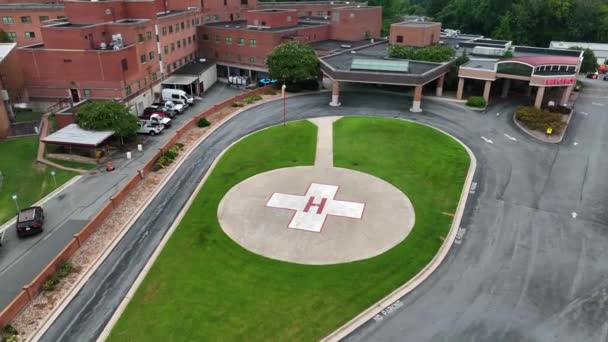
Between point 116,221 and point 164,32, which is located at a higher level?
point 164,32

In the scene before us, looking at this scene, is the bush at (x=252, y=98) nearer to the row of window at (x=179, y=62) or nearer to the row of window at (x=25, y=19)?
the row of window at (x=179, y=62)

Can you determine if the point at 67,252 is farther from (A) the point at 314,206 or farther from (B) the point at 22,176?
(B) the point at 22,176

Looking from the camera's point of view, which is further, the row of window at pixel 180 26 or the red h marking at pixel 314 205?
the row of window at pixel 180 26

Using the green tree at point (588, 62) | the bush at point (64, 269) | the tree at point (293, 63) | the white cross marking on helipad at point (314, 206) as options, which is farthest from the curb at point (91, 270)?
the green tree at point (588, 62)

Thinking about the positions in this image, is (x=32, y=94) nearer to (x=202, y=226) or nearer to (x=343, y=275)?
(x=202, y=226)

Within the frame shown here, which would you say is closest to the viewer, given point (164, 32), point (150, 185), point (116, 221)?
point (116, 221)

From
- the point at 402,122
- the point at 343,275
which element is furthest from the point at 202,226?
the point at 402,122
